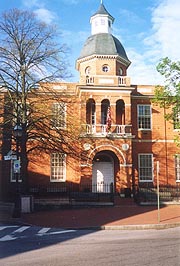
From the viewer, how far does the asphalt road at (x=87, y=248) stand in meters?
7.52

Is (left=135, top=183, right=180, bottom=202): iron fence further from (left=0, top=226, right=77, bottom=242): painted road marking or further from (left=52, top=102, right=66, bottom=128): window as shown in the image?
(left=0, top=226, right=77, bottom=242): painted road marking

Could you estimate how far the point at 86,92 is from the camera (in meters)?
25.8

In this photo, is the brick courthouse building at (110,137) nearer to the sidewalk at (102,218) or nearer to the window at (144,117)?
the window at (144,117)

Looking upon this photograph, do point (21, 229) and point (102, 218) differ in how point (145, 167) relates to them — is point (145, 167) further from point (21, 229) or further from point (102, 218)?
point (21, 229)

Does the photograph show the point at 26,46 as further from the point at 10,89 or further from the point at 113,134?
the point at 113,134

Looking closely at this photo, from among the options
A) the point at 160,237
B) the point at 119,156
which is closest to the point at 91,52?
the point at 119,156

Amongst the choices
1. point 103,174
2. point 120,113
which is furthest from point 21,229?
point 120,113

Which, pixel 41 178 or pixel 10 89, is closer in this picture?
pixel 10 89

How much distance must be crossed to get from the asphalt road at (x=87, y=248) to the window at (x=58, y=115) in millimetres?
8164

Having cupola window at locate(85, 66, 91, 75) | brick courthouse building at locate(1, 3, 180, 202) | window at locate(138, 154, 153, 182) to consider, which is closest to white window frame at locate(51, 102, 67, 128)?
brick courthouse building at locate(1, 3, 180, 202)

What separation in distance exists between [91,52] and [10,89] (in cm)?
1127

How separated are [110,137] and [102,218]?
10.1 metres

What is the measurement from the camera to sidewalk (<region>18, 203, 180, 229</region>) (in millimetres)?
13680

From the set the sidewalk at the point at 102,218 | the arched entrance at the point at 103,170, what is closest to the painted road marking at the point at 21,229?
the sidewalk at the point at 102,218
